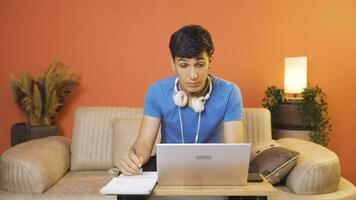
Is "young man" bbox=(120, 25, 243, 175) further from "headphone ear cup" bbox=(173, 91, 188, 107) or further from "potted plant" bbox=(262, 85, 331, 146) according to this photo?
"potted plant" bbox=(262, 85, 331, 146)

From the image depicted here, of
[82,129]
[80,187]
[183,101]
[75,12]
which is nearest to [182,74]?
[183,101]

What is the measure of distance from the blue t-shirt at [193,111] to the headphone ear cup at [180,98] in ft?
0.19

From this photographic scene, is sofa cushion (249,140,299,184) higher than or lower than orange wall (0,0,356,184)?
lower

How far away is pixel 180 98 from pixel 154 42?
145 centimetres

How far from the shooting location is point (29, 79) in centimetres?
277

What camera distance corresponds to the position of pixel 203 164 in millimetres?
1148

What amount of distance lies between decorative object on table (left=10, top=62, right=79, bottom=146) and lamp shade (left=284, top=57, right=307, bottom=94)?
5.26ft

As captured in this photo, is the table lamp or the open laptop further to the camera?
the table lamp

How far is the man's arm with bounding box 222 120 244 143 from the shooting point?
5.47ft

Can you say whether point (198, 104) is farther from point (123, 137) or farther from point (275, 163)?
point (123, 137)

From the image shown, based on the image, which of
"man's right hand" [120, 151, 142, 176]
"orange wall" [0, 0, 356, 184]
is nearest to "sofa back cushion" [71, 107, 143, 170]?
"orange wall" [0, 0, 356, 184]

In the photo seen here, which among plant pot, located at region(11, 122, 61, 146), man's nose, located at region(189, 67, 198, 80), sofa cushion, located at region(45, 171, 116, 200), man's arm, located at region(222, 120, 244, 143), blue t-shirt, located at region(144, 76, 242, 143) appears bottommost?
sofa cushion, located at region(45, 171, 116, 200)

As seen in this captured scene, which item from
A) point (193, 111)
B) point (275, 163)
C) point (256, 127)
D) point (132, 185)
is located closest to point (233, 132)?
point (193, 111)

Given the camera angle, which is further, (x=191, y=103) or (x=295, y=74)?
(x=295, y=74)
